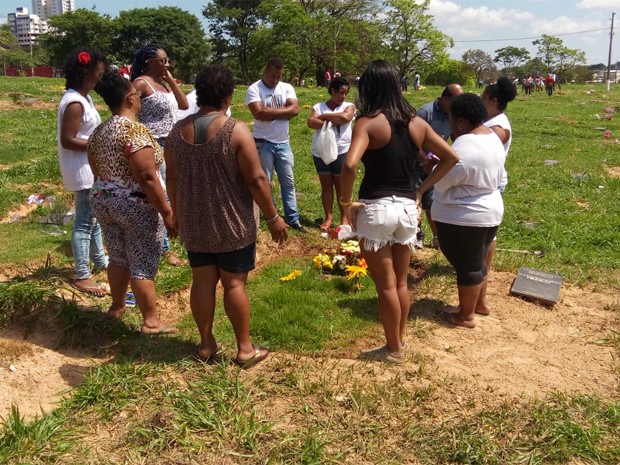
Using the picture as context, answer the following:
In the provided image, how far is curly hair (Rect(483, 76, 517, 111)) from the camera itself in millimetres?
4578

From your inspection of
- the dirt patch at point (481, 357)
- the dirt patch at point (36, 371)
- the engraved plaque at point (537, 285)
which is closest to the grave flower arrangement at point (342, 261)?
the dirt patch at point (481, 357)

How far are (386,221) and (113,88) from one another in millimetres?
1956

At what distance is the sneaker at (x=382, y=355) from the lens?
12.1 feet

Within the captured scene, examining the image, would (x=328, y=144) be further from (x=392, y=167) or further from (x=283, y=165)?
(x=392, y=167)

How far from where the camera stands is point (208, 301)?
3490 mm

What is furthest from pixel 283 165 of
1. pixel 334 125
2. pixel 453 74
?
pixel 453 74

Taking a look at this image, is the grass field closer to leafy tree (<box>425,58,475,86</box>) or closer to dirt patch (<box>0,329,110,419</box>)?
dirt patch (<box>0,329,110,419</box>)

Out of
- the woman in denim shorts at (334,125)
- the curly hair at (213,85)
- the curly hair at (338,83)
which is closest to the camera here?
the curly hair at (213,85)

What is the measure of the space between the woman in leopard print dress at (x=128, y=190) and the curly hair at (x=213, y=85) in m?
0.57

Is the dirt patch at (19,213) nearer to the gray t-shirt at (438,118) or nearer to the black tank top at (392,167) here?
the gray t-shirt at (438,118)

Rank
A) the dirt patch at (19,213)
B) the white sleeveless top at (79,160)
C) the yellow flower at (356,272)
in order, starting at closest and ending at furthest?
the white sleeveless top at (79,160)
the yellow flower at (356,272)
the dirt patch at (19,213)

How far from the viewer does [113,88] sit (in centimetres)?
360

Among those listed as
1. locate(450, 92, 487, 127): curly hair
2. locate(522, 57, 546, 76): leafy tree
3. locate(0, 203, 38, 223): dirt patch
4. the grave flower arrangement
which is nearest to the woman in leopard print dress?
the grave flower arrangement

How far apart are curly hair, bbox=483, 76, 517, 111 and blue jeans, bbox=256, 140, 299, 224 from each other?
7.90 ft
